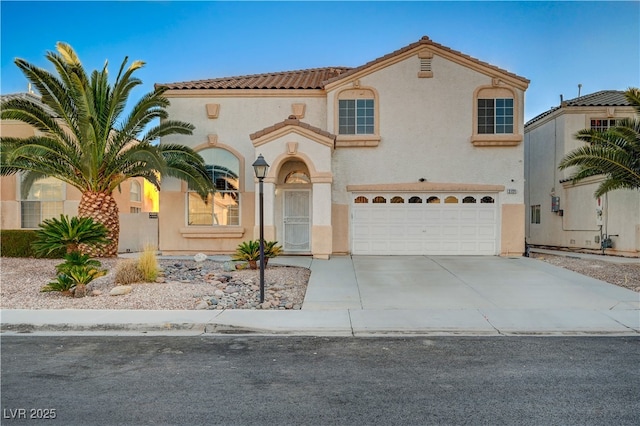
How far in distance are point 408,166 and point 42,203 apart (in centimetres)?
1643

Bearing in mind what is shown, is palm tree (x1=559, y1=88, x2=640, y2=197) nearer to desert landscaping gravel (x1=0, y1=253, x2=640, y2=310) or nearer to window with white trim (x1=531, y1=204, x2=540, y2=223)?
desert landscaping gravel (x1=0, y1=253, x2=640, y2=310)

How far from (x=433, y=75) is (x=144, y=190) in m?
18.1

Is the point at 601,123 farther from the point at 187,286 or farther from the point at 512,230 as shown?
the point at 187,286

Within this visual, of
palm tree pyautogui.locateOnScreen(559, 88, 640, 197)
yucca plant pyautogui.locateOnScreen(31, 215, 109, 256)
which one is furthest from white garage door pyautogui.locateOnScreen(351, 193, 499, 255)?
yucca plant pyautogui.locateOnScreen(31, 215, 109, 256)

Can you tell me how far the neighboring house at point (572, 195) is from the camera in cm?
1852

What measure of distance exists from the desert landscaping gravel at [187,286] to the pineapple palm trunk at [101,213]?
824 millimetres

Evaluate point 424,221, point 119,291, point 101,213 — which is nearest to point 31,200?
point 101,213

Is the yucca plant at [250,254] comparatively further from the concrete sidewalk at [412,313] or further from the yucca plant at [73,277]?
the yucca plant at [73,277]

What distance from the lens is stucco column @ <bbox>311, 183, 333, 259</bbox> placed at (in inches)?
651

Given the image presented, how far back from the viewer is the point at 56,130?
1547 centimetres

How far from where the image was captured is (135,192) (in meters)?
26.3

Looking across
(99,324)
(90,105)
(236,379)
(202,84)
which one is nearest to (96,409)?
(236,379)

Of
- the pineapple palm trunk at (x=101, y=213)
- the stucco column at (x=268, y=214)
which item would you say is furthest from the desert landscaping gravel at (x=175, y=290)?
the stucco column at (x=268, y=214)

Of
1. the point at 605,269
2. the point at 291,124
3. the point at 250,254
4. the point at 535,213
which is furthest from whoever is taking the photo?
the point at 535,213
